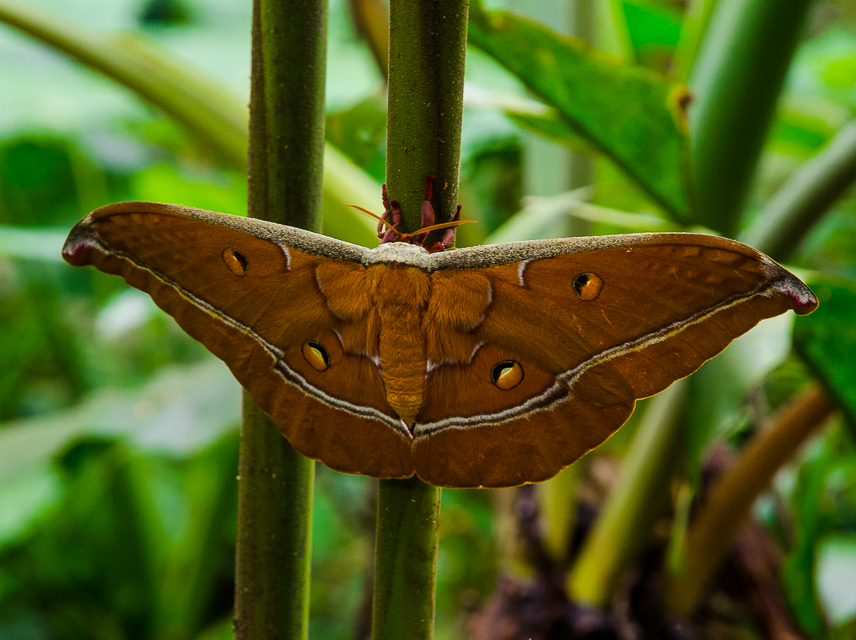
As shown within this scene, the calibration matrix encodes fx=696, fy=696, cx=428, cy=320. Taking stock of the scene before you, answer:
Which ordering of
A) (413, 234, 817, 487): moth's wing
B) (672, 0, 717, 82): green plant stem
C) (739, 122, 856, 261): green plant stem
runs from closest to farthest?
(413, 234, 817, 487): moth's wing → (739, 122, 856, 261): green plant stem → (672, 0, 717, 82): green plant stem

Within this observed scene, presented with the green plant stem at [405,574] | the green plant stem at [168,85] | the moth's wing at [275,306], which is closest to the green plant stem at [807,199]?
the green plant stem at [168,85]

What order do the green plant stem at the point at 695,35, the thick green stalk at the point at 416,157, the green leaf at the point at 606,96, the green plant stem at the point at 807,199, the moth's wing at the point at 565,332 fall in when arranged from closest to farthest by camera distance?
the thick green stalk at the point at 416,157 < the moth's wing at the point at 565,332 < the green leaf at the point at 606,96 < the green plant stem at the point at 807,199 < the green plant stem at the point at 695,35

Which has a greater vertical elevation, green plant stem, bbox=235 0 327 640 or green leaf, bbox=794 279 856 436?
green plant stem, bbox=235 0 327 640

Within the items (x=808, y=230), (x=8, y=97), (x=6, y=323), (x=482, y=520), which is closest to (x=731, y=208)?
(x=808, y=230)

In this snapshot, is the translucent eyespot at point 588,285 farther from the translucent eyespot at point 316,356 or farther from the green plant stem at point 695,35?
the green plant stem at point 695,35

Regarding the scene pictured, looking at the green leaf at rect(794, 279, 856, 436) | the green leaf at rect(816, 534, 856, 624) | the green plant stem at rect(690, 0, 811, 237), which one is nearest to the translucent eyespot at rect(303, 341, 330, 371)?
the green leaf at rect(794, 279, 856, 436)

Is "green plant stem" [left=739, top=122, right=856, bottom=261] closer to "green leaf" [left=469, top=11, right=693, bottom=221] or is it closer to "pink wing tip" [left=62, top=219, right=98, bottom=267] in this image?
"green leaf" [left=469, top=11, right=693, bottom=221]
